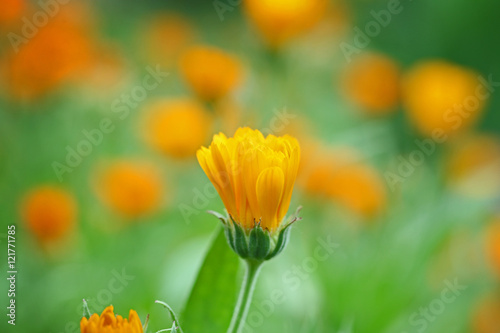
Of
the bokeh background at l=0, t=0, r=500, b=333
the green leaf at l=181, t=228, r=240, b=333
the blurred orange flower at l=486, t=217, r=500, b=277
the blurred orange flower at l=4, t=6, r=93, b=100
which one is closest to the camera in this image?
the green leaf at l=181, t=228, r=240, b=333

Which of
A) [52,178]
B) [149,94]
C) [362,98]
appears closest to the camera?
[52,178]

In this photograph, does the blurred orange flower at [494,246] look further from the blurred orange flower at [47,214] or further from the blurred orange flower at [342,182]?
the blurred orange flower at [47,214]

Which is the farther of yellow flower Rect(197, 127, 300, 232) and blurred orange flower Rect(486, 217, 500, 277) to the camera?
blurred orange flower Rect(486, 217, 500, 277)

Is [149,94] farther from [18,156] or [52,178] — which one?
[18,156]

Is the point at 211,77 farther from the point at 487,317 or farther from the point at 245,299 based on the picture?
the point at 245,299

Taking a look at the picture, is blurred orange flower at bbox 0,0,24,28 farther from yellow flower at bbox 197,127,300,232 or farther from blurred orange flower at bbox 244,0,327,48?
yellow flower at bbox 197,127,300,232

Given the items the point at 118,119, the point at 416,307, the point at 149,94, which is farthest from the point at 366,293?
the point at 149,94

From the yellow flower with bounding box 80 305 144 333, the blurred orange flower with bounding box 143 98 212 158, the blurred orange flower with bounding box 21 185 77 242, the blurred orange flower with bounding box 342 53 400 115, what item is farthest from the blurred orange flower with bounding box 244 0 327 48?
the yellow flower with bounding box 80 305 144 333

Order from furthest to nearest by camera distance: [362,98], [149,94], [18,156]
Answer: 1. [149,94]
2. [362,98]
3. [18,156]
